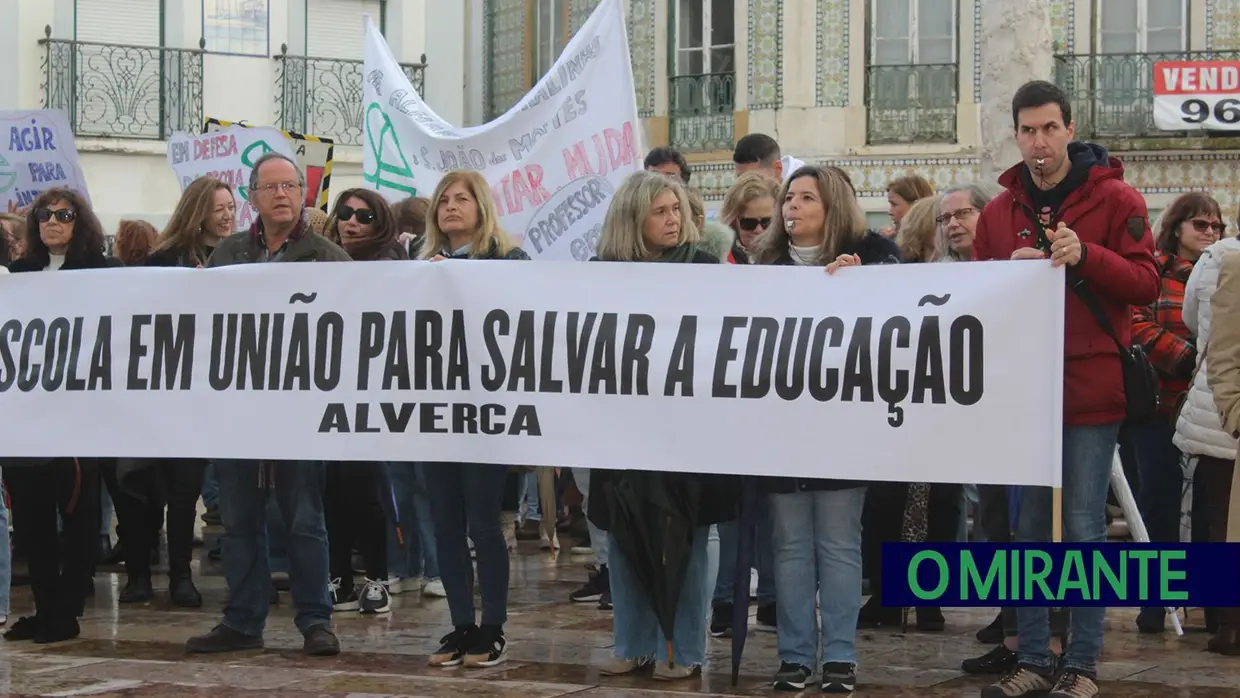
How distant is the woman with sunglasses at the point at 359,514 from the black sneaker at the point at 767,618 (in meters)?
1.82

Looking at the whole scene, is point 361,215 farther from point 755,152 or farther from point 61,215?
point 755,152

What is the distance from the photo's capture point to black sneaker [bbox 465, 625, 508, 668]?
23.0 ft

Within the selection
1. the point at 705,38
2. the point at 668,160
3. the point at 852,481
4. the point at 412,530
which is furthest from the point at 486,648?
the point at 705,38

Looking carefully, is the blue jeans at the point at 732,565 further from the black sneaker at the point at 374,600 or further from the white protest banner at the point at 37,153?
the white protest banner at the point at 37,153

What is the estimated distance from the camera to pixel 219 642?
290 inches

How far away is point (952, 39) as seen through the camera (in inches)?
916

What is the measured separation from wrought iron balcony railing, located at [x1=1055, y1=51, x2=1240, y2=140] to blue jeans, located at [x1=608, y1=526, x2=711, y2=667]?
1711cm

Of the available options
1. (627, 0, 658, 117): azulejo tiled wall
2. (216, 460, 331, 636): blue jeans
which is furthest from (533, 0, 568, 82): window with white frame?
(216, 460, 331, 636): blue jeans

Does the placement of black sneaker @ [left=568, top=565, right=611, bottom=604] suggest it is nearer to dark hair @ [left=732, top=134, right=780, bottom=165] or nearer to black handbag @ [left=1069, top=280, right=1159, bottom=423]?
dark hair @ [left=732, top=134, right=780, bottom=165]

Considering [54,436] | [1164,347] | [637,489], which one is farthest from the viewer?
[1164,347]

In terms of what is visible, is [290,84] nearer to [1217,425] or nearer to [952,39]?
[952,39]

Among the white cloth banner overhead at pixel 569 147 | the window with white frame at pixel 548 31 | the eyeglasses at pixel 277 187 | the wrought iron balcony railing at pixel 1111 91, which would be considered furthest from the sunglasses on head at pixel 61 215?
the window with white frame at pixel 548 31

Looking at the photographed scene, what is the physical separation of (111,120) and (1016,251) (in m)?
18.1

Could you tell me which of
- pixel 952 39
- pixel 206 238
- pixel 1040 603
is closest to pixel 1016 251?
pixel 1040 603
